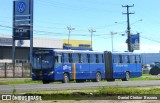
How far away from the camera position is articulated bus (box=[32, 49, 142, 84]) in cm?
3978

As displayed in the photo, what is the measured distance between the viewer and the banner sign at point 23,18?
69.1 meters

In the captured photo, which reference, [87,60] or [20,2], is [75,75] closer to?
[87,60]

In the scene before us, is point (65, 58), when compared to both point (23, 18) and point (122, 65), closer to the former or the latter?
point (122, 65)

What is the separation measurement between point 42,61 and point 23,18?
30380 millimetres

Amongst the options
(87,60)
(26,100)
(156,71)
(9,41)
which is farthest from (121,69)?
(9,41)

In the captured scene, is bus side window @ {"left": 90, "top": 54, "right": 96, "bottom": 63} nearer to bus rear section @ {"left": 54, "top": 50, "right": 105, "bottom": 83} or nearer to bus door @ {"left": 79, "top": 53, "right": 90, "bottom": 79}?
bus rear section @ {"left": 54, "top": 50, "right": 105, "bottom": 83}

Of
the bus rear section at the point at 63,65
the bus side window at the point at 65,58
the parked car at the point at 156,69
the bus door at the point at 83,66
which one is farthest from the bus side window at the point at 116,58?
the parked car at the point at 156,69

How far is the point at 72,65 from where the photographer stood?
4119 centimetres

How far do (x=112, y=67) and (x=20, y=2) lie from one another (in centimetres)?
2868

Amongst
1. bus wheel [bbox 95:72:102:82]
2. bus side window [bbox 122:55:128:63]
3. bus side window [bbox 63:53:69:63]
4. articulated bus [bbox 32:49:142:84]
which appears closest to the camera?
articulated bus [bbox 32:49:142:84]

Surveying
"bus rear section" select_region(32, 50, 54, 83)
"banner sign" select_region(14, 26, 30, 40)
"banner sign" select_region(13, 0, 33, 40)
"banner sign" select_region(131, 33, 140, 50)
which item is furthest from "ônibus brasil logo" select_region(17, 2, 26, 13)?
"bus rear section" select_region(32, 50, 54, 83)

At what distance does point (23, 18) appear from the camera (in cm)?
6969

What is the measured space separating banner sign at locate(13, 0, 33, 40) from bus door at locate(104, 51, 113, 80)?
25.3 meters

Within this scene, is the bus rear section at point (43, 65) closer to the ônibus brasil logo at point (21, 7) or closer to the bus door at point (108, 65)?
the bus door at point (108, 65)
